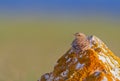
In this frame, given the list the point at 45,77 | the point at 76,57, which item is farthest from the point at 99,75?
the point at 45,77

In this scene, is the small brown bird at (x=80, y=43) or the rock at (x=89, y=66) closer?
the rock at (x=89, y=66)

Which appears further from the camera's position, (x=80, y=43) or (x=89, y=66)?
(x=80, y=43)

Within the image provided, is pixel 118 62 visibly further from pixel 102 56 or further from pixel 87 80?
pixel 87 80

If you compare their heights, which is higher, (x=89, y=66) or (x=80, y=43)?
(x=80, y=43)

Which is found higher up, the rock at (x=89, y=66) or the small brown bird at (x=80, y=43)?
the small brown bird at (x=80, y=43)
